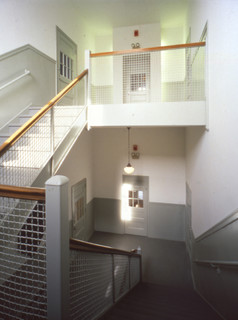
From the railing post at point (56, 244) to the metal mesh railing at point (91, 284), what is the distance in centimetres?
36

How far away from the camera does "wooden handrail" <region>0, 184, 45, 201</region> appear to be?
115cm

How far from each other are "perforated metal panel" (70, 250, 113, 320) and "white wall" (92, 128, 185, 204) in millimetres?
3757

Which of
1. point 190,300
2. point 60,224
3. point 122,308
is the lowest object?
point 190,300

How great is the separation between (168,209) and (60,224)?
5.47 metres

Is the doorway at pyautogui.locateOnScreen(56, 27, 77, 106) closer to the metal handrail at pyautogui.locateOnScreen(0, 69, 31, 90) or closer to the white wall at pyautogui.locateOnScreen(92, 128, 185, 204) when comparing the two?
the metal handrail at pyautogui.locateOnScreen(0, 69, 31, 90)

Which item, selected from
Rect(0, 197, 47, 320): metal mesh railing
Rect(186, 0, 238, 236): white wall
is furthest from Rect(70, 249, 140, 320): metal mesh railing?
Rect(186, 0, 238, 236): white wall

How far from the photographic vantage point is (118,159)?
6.43 m

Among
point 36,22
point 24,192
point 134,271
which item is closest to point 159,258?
point 134,271

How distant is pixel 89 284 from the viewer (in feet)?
6.43

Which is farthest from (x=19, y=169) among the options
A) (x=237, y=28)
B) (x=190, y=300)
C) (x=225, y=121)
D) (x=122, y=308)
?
(x=190, y=300)

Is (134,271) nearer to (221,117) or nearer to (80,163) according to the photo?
(80,163)

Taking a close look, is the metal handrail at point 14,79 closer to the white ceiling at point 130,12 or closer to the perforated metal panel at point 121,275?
the white ceiling at point 130,12

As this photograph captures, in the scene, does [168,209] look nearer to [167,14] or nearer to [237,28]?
[237,28]

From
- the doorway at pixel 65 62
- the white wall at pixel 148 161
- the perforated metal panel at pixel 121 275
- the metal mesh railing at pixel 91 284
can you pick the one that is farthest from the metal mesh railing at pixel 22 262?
the white wall at pixel 148 161
